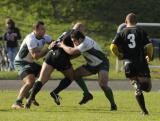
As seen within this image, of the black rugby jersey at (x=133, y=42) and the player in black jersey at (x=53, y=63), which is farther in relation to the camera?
the player in black jersey at (x=53, y=63)

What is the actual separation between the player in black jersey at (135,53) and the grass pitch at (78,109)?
2.15 ft

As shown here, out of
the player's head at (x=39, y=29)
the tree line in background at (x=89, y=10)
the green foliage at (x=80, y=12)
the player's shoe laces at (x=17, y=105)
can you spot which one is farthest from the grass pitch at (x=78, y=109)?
the tree line in background at (x=89, y=10)

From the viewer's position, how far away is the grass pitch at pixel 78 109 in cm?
1314

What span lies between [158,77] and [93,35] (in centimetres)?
833

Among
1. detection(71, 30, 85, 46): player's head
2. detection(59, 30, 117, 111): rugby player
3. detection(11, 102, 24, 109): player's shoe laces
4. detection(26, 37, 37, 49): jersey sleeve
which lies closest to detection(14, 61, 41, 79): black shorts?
detection(26, 37, 37, 49): jersey sleeve

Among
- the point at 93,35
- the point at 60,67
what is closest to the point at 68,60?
the point at 60,67

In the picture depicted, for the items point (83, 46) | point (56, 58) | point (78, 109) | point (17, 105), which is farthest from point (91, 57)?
point (17, 105)

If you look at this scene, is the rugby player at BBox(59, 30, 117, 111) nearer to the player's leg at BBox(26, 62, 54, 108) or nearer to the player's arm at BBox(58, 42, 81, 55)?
the player's arm at BBox(58, 42, 81, 55)

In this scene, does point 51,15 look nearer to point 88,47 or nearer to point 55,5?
point 55,5

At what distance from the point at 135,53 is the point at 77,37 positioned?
5.25 ft

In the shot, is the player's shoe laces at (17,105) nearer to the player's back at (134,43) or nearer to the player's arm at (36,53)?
the player's arm at (36,53)

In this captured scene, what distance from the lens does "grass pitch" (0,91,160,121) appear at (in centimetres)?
1314

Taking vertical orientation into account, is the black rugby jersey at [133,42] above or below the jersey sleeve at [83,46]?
above

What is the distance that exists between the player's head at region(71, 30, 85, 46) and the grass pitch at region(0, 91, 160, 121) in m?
1.38
